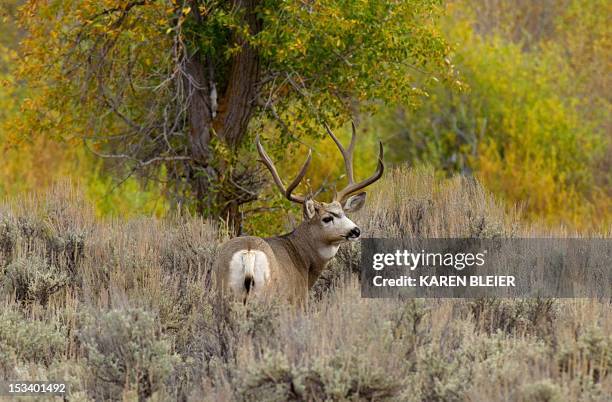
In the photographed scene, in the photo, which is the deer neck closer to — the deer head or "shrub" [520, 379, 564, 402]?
the deer head

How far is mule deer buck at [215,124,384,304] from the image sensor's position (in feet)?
29.8

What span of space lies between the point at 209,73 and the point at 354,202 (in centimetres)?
385

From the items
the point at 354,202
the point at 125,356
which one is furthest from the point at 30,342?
the point at 354,202

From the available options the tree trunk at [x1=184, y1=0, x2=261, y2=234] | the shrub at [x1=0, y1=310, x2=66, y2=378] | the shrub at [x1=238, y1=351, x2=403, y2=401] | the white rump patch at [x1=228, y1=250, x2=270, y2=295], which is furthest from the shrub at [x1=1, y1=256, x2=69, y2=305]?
the shrub at [x1=238, y1=351, x2=403, y2=401]

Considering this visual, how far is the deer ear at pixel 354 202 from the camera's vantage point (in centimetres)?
1065

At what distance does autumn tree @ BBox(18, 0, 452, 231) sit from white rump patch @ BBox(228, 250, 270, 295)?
12.3 feet

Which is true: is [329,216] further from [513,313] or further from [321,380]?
[321,380]

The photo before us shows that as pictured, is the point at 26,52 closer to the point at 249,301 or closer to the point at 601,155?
the point at 249,301

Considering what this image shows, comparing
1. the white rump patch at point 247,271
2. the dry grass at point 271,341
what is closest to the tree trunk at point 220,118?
the dry grass at point 271,341

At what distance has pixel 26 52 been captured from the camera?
43.8ft

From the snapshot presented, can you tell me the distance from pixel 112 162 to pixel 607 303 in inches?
335

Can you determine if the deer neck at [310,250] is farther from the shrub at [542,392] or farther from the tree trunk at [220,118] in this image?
the shrub at [542,392]

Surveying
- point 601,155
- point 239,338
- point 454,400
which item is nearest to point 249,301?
point 239,338

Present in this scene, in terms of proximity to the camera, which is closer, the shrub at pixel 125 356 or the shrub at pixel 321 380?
the shrub at pixel 321 380
